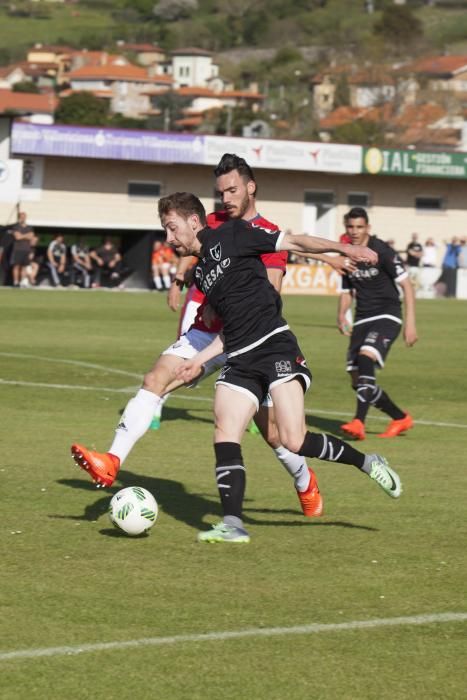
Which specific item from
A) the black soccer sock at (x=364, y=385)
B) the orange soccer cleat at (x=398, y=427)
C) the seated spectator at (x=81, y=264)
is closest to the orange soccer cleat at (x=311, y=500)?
the black soccer sock at (x=364, y=385)

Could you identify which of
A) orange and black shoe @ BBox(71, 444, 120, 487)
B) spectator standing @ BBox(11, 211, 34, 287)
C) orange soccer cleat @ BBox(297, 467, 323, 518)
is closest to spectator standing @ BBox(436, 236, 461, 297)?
spectator standing @ BBox(11, 211, 34, 287)

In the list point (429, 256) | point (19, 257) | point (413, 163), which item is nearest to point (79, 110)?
point (413, 163)

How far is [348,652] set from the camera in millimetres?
5656

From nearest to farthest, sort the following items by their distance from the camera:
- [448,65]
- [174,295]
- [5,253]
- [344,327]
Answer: [174,295]
[344,327]
[5,253]
[448,65]

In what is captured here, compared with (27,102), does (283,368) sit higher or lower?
lower

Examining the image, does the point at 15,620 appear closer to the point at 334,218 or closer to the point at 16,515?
the point at 16,515

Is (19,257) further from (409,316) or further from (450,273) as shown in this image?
(409,316)

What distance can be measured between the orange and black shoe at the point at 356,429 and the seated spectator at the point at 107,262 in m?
29.2

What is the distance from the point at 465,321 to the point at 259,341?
79.4 feet

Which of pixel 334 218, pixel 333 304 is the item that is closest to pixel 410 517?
pixel 333 304

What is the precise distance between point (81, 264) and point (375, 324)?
92.8 ft

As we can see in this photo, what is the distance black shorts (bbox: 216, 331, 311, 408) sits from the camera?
7789 millimetres

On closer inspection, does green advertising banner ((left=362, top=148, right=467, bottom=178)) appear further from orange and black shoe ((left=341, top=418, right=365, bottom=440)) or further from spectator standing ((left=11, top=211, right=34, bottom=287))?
orange and black shoe ((left=341, top=418, right=365, bottom=440))

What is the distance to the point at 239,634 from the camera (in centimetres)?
586
